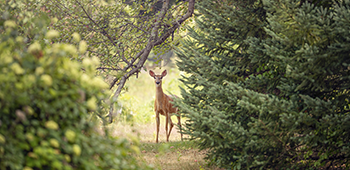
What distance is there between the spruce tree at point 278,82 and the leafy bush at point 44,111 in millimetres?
2740

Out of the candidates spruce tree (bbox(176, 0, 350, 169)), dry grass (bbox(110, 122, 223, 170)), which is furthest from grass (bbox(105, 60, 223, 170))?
spruce tree (bbox(176, 0, 350, 169))

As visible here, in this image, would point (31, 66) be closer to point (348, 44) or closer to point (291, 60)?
point (291, 60)

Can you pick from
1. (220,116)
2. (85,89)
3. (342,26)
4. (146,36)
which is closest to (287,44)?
(342,26)

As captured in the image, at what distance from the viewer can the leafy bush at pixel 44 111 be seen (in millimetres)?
2189

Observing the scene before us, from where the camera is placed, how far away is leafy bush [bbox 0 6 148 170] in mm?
2189

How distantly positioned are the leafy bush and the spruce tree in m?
2.74

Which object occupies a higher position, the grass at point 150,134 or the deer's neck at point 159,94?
the deer's neck at point 159,94

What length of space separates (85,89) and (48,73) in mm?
338

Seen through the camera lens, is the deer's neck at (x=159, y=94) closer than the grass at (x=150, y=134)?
No

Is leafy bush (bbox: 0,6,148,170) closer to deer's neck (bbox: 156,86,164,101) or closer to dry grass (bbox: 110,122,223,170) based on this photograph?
dry grass (bbox: 110,122,223,170)

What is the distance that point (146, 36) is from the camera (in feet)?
26.5

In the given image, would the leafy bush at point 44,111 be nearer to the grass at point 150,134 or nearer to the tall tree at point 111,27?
the grass at point 150,134

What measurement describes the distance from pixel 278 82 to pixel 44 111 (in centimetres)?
406

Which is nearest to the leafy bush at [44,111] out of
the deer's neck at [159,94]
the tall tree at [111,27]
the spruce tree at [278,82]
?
the spruce tree at [278,82]
